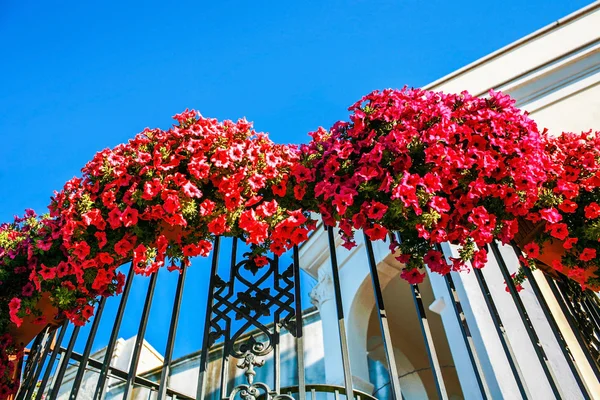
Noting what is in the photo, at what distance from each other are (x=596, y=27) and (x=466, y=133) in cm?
481

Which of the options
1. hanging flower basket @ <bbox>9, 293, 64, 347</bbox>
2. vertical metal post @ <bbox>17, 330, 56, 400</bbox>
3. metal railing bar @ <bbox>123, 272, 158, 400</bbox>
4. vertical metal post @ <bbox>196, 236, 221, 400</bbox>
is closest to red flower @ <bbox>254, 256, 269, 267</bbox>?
vertical metal post @ <bbox>196, 236, 221, 400</bbox>

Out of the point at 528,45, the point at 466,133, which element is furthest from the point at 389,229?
the point at 528,45

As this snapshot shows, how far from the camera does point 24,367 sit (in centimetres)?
292

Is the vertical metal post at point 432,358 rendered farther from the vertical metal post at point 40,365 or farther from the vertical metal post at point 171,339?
the vertical metal post at point 40,365

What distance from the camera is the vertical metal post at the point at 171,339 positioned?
7.13 ft

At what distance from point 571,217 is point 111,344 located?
2.65 meters

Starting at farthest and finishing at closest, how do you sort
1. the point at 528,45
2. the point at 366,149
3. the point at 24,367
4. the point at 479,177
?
the point at 528,45
the point at 24,367
the point at 366,149
the point at 479,177

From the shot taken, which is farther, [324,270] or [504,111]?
[324,270]

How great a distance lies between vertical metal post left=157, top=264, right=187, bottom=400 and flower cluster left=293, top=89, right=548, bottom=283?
873mm

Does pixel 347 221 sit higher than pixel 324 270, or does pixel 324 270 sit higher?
pixel 324 270

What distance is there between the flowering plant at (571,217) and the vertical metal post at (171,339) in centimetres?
196

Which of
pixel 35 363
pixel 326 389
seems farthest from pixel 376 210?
pixel 326 389

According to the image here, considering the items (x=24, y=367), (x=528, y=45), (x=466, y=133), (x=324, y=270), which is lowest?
(x=24, y=367)

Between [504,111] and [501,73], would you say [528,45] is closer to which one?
[501,73]
